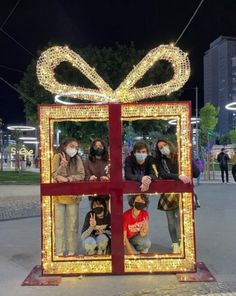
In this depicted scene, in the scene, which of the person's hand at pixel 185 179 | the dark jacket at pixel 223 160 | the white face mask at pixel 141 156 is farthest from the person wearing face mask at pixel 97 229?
the dark jacket at pixel 223 160

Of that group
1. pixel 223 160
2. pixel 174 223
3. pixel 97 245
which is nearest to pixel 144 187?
pixel 97 245

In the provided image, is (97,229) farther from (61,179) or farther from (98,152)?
(98,152)

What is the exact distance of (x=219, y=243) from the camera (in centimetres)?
772

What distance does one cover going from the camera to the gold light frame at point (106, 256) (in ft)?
19.2

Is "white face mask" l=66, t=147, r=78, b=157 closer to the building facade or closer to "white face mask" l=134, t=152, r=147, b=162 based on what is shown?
"white face mask" l=134, t=152, r=147, b=162

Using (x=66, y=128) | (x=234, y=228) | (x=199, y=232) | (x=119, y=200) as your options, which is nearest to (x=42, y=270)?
(x=119, y=200)

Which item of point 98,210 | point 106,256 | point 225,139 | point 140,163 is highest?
point 225,139

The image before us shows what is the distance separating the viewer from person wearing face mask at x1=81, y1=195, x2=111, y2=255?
6172 millimetres

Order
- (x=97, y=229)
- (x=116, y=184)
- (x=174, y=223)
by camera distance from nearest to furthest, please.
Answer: (x=116, y=184) → (x=97, y=229) → (x=174, y=223)

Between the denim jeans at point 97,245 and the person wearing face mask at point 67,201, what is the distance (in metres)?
0.21

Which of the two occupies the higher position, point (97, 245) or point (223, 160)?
point (223, 160)

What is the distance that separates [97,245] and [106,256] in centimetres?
30

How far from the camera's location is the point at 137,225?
633cm

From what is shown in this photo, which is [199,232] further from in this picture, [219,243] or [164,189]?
Answer: [164,189]
